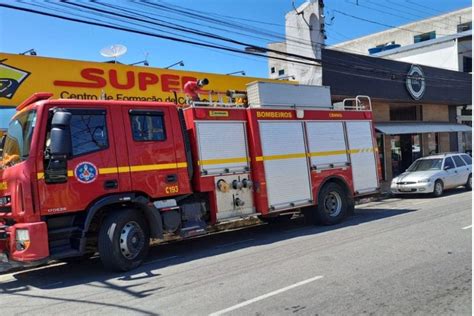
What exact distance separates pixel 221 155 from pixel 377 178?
17.7 ft

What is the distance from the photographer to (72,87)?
41.9 feet

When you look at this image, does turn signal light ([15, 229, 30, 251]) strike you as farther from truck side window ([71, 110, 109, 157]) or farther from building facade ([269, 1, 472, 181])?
building facade ([269, 1, 472, 181])

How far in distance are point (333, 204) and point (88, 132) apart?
21.3 feet

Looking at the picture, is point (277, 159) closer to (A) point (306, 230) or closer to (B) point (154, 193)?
(A) point (306, 230)

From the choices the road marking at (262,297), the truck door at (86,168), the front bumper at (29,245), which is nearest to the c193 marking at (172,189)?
the truck door at (86,168)

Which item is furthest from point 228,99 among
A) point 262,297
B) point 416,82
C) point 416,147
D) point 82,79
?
point 416,147

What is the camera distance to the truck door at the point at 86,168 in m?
7.39

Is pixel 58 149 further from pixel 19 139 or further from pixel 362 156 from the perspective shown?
pixel 362 156

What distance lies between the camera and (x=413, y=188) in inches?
658

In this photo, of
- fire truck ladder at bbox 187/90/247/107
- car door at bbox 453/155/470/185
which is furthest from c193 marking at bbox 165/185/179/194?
car door at bbox 453/155/470/185

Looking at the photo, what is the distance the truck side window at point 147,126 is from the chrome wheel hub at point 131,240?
1.54 metres

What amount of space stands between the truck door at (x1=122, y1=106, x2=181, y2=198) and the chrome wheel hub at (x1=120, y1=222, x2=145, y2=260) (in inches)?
26.3

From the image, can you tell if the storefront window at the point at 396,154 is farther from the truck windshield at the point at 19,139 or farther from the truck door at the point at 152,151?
→ the truck windshield at the point at 19,139

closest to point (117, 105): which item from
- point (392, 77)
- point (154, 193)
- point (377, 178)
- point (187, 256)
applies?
point (154, 193)
